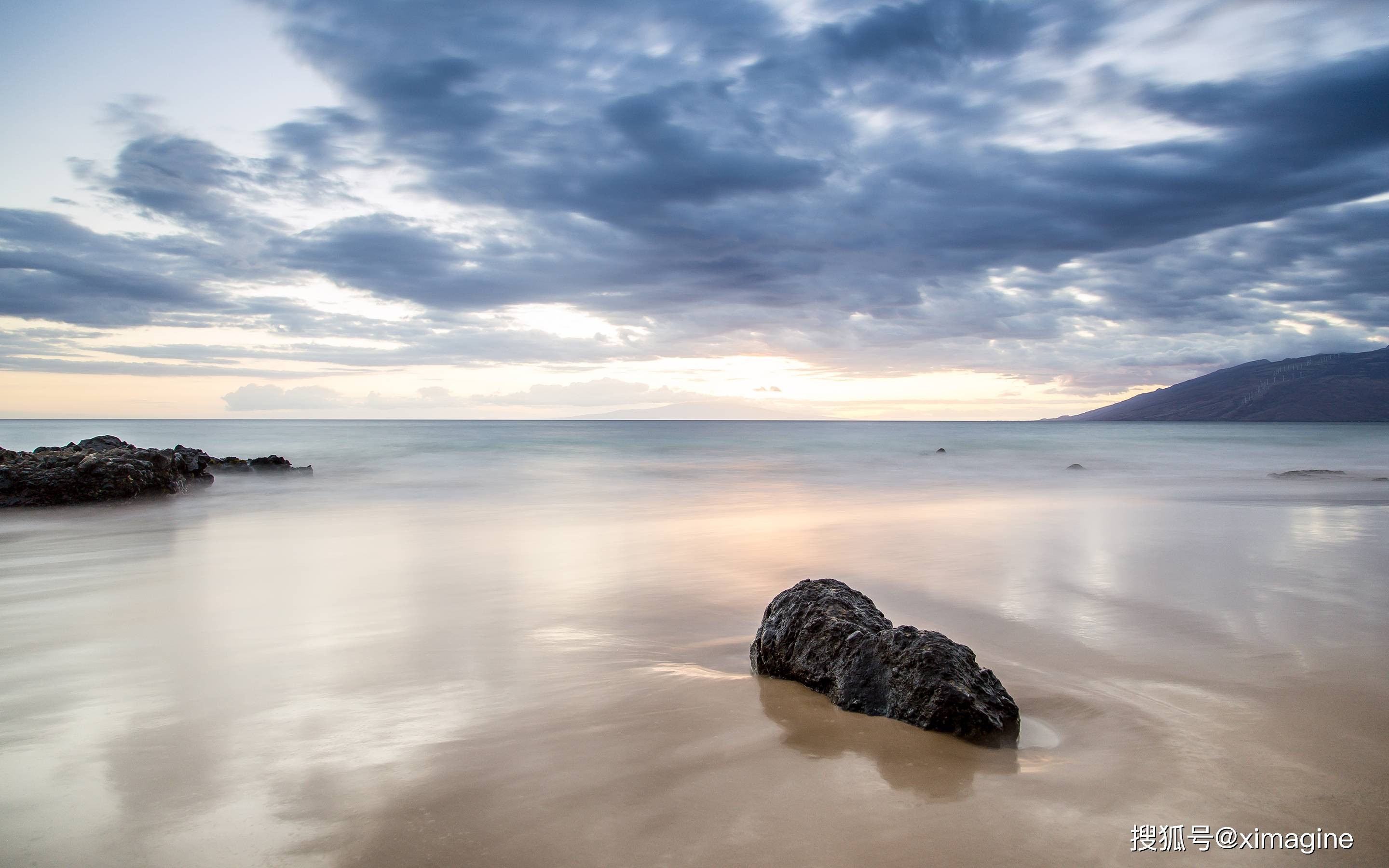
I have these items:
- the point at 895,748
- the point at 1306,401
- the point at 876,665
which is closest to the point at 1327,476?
the point at 876,665

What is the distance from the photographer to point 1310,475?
20.9 metres

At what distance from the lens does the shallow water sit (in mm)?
2664

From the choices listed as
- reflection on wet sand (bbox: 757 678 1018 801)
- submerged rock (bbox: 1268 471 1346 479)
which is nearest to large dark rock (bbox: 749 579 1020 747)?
reflection on wet sand (bbox: 757 678 1018 801)

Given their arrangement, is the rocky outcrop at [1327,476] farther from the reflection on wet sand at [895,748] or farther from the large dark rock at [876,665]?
the reflection on wet sand at [895,748]

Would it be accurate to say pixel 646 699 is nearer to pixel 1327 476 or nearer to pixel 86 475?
pixel 86 475

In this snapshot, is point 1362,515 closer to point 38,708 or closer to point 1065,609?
point 1065,609

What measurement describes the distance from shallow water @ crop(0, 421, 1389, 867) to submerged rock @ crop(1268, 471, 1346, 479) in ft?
37.2

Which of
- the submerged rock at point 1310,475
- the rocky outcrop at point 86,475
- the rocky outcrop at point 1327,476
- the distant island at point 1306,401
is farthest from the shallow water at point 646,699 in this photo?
the distant island at point 1306,401

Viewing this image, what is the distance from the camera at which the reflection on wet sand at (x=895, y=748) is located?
2.94m

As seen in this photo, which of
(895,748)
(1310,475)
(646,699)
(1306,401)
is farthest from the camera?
(1306,401)

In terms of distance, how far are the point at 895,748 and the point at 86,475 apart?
1611cm

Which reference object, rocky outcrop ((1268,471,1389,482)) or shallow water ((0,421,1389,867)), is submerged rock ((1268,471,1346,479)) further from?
shallow water ((0,421,1389,867))

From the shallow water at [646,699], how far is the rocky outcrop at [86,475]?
259 centimetres

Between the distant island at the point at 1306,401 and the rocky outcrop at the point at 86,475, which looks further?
the distant island at the point at 1306,401
